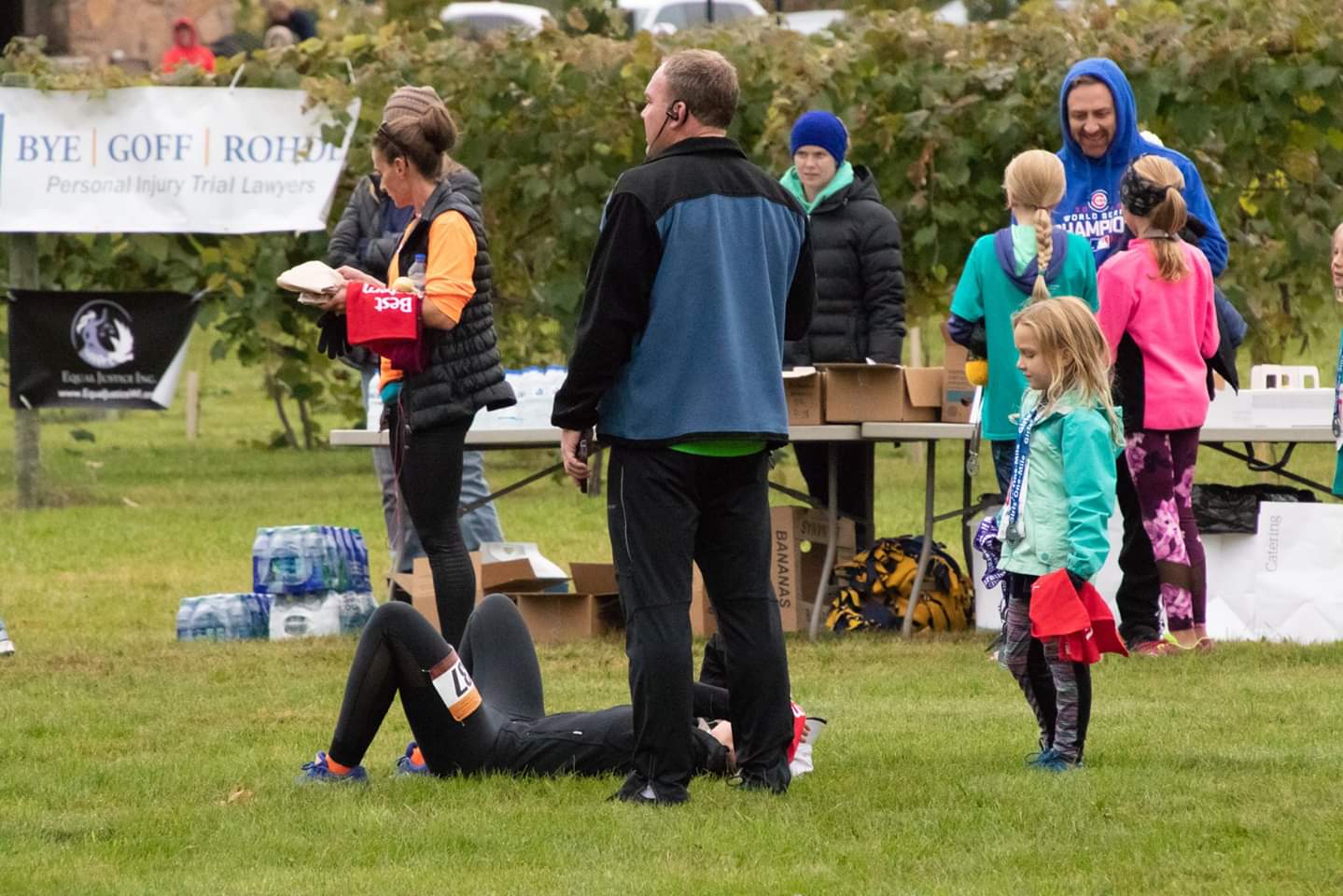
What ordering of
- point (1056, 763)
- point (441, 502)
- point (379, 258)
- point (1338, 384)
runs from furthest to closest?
point (379, 258) → point (1338, 384) → point (441, 502) → point (1056, 763)

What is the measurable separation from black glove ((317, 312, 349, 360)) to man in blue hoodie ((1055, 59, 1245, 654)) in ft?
9.14

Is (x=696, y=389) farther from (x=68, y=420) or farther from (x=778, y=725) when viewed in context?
(x=68, y=420)

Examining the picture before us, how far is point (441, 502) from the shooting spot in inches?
258

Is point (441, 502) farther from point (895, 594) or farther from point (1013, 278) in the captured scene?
point (895, 594)

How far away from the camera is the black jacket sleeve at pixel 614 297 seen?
512 cm

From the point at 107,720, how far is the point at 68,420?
1073 cm

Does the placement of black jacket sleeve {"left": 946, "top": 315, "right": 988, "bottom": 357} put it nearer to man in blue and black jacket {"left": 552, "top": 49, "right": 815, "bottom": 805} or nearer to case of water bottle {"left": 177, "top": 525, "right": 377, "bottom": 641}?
man in blue and black jacket {"left": 552, "top": 49, "right": 815, "bottom": 805}

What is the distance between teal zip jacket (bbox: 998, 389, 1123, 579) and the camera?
5.61 metres

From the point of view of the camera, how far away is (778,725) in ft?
17.8

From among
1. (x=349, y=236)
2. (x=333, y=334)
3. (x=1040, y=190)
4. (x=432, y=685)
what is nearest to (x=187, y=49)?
(x=349, y=236)

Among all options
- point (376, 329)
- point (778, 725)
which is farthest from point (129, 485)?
point (778, 725)

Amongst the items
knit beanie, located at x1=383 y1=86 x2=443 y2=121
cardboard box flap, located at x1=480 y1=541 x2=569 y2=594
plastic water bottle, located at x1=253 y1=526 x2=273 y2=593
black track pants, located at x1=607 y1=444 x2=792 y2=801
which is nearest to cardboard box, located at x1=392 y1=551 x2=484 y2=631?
cardboard box flap, located at x1=480 y1=541 x2=569 y2=594

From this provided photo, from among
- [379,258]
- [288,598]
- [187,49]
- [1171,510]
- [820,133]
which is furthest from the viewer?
[187,49]

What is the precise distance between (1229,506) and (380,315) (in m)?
3.68
